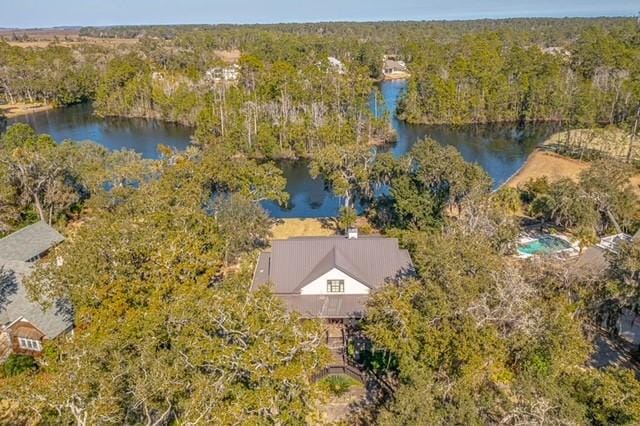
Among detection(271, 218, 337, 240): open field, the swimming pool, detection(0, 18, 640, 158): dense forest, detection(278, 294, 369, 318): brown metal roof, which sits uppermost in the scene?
detection(0, 18, 640, 158): dense forest

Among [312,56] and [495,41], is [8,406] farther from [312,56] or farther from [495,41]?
[495,41]

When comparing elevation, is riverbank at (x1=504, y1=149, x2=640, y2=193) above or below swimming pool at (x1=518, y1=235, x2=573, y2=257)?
above

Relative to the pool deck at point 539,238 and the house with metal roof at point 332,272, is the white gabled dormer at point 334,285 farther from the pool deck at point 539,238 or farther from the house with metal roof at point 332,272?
the pool deck at point 539,238

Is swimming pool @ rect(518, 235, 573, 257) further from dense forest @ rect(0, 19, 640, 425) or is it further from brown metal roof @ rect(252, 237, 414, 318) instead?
brown metal roof @ rect(252, 237, 414, 318)

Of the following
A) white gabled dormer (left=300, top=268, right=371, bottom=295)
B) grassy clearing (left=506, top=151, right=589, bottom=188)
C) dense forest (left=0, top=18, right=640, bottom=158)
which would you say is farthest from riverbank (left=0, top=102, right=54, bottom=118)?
grassy clearing (left=506, top=151, right=589, bottom=188)

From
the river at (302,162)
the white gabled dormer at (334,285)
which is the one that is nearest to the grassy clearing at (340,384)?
the white gabled dormer at (334,285)

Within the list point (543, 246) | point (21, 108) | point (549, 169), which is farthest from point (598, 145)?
point (21, 108)

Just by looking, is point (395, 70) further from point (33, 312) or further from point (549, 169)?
point (33, 312)

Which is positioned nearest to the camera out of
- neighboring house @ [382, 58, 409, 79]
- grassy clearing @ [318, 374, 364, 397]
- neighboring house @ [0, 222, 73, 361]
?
grassy clearing @ [318, 374, 364, 397]
